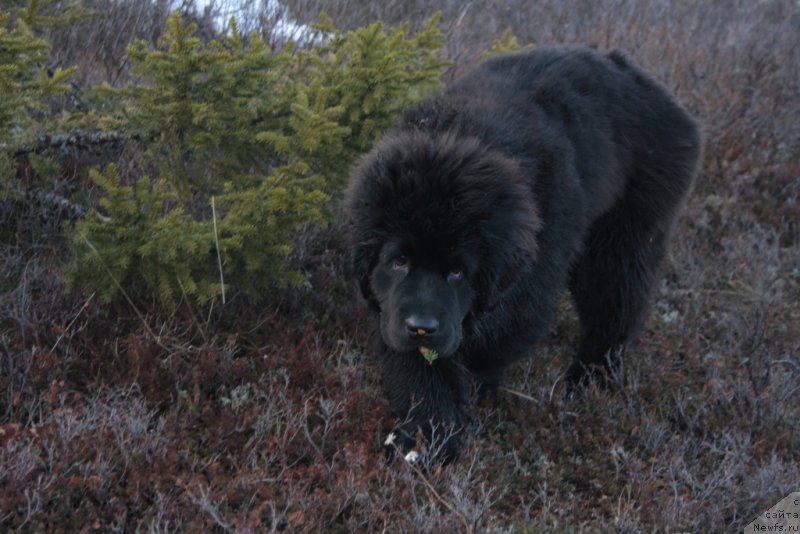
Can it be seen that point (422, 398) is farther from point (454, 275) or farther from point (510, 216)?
point (510, 216)

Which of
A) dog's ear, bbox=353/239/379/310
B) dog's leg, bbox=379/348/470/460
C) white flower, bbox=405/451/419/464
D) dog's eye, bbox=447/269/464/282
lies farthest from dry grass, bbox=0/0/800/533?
dog's eye, bbox=447/269/464/282

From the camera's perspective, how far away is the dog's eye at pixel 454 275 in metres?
3.66

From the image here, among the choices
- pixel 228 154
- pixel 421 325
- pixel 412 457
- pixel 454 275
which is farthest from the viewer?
pixel 228 154

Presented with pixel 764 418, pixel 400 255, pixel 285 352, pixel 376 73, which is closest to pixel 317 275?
Answer: pixel 285 352

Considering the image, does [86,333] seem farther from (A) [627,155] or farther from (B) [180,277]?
(A) [627,155]

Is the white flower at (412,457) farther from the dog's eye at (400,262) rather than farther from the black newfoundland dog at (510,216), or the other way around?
the dog's eye at (400,262)

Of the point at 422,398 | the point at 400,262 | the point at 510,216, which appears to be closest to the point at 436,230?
the point at 400,262

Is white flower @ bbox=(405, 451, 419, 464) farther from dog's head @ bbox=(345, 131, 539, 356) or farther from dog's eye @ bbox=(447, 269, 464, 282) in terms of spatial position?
dog's eye @ bbox=(447, 269, 464, 282)

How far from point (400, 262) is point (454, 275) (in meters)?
0.25

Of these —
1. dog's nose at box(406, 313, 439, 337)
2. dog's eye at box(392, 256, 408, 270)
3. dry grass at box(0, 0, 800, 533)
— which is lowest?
dry grass at box(0, 0, 800, 533)

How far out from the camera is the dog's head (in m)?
3.56

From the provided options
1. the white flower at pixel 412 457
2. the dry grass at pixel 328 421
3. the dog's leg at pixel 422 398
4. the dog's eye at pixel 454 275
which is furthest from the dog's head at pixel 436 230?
the dry grass at pixel 328 421

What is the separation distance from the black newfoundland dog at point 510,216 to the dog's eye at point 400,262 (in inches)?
0.4

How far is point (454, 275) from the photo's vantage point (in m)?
3.67
